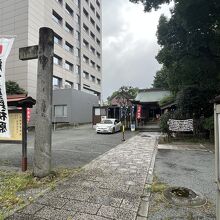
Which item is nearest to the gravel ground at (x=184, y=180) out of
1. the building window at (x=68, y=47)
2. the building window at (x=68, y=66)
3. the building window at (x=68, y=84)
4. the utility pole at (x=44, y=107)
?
the utility pole at (x=44, y=107)

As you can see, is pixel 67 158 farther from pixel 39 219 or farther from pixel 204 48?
pixel 204 48

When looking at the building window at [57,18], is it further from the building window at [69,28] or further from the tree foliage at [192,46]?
the tree foliage at [192,46]

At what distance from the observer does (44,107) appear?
20.4 feet

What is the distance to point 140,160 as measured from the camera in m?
8.80

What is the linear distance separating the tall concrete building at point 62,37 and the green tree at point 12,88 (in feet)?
3.74

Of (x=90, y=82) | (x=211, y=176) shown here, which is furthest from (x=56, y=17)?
(x=211, y=176)

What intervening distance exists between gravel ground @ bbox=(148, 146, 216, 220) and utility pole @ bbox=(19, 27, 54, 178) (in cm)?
297

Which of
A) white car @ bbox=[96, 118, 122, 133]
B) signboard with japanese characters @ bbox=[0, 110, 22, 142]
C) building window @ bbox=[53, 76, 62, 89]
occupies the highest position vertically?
building window @ bbox=[53, 76, 62, 89]

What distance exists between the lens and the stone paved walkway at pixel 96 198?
4.00m

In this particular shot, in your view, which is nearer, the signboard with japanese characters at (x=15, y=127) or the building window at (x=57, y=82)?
the signboard with japanese characters at (x=15, y=127)

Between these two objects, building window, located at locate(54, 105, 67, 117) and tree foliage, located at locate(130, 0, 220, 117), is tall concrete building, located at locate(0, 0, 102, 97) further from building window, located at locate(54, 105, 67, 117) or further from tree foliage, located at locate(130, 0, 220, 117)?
tree foliage, located at locate(130, 0, 220, 117)

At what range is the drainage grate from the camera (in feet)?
15.1

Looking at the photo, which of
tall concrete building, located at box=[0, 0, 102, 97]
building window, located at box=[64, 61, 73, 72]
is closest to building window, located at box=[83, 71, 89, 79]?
tall concrete building, located at box=[0, 0, 102, 97]

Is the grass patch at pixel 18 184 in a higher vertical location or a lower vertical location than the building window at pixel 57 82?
lower
